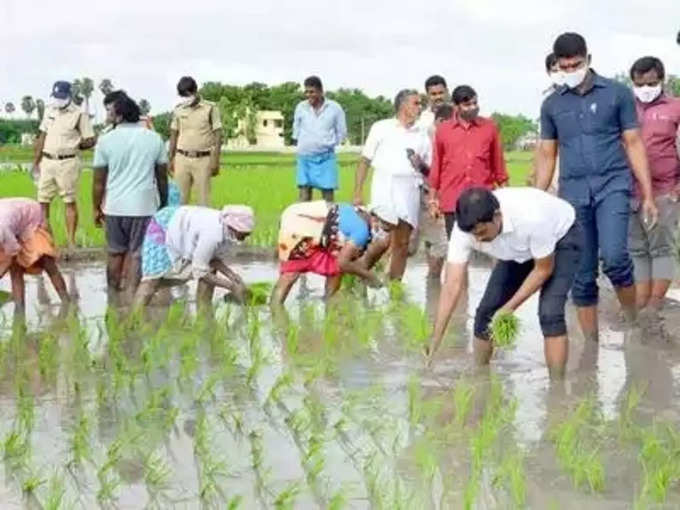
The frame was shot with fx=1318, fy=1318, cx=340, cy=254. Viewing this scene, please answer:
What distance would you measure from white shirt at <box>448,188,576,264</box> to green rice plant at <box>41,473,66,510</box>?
188cm

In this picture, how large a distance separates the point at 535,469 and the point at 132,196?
14.7ft

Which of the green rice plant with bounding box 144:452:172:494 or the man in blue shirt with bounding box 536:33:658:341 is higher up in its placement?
the man in blue shirt with bounding box 536:33:658:341

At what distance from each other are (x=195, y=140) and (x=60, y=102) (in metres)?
1.11

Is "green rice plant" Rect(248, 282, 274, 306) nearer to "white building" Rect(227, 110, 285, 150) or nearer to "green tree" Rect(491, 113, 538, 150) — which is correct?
"green tree" Rect(491, 113, 538, 150)

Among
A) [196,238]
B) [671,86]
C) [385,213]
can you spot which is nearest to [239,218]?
[196,238]

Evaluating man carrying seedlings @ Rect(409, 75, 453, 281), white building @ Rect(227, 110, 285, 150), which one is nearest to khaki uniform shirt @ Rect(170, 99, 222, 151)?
man carrying seedlings @ Rect(409, 75, 453, 281)

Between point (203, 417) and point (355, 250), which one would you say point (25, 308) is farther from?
point (203, 417)

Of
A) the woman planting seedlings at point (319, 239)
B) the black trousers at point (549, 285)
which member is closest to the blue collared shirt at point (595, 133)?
the black trousers at point (549, 285)

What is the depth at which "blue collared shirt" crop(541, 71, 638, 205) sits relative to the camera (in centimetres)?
634

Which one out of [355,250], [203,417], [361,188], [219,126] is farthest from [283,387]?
[219,126]

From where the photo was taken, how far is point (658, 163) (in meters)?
7.27

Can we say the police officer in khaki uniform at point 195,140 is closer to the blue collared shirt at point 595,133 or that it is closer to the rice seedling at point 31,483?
the blue collared shirt at point 595,133

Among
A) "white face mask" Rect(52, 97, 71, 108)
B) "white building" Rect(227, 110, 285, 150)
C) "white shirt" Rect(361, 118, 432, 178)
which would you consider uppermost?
"white face mask" Rect(52, 97, 71, 108)

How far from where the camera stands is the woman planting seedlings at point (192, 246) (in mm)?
7320
